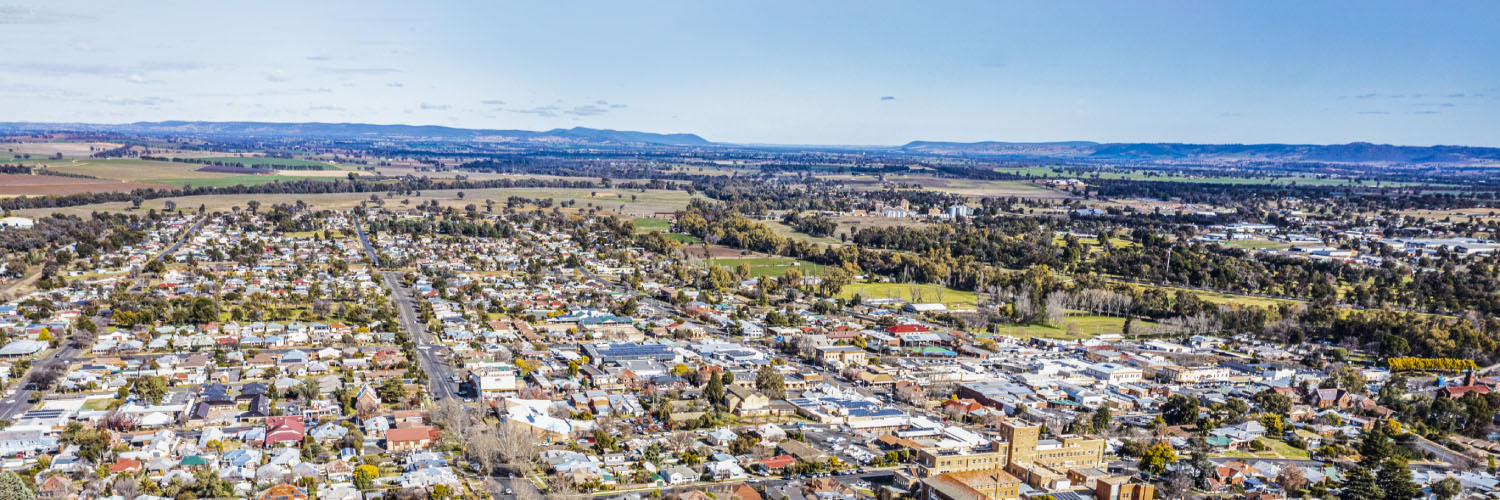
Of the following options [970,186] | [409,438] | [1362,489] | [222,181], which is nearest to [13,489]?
[409,438]

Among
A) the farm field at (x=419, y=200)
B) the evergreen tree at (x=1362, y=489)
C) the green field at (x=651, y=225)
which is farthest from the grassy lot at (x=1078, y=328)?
the farm field at (x=419, y=200)

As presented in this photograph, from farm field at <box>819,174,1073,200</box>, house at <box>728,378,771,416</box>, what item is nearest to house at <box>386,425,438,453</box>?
house at <box>728,378,771,416</box>

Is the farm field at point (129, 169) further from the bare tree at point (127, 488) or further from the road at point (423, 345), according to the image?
the bare tree at point (127, 488)

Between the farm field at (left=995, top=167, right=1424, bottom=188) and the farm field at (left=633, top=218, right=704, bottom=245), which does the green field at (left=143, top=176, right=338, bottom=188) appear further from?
the farm field at (left=995, top=167, right=1424, bottom=188)

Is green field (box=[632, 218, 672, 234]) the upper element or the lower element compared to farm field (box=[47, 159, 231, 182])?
lower

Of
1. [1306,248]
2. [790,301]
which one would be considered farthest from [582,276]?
[1306,248]

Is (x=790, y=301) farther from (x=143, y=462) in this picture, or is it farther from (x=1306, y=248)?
(x=1306, y=248)
